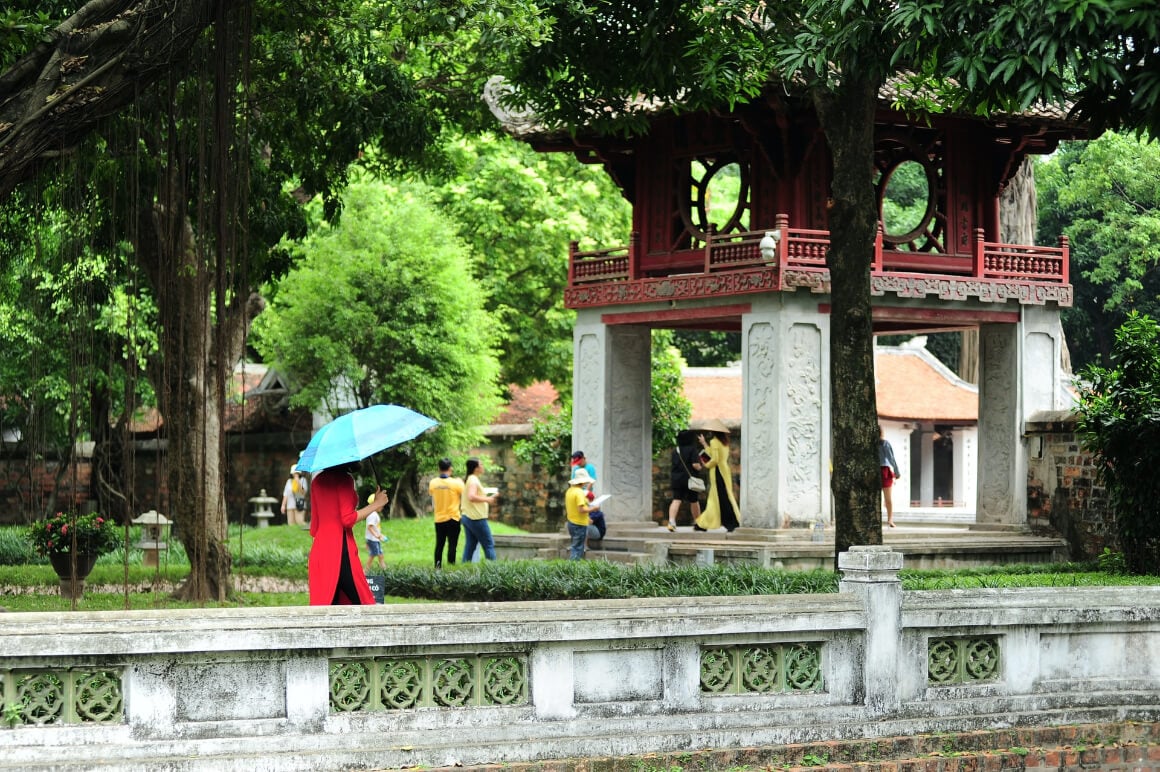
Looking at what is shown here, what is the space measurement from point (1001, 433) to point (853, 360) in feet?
33.5

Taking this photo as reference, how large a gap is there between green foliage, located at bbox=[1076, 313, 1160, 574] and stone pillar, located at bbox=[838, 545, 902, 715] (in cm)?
891

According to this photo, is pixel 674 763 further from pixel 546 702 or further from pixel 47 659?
pixel 47 659

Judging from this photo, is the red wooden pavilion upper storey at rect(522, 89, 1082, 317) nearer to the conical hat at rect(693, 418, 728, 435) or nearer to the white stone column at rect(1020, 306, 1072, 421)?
the white stone column at rect(1020, 306, 1072, 421)

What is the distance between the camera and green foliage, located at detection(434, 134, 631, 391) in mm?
32031

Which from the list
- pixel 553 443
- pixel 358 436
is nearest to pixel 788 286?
pixel 553 443

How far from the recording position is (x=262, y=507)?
34.5 meters

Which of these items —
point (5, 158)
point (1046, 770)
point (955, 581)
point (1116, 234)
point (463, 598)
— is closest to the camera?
point (1046, 770)

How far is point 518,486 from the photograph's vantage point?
3178cm

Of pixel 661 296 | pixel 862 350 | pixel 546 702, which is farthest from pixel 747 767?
pixel 661 296

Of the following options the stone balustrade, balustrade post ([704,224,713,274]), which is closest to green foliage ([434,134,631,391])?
balustrade post ([704,224,713,274])

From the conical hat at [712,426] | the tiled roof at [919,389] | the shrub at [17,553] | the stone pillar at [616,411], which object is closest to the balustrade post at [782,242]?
the conical hat at [712,426]

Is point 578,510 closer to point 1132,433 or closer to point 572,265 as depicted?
point 572,265

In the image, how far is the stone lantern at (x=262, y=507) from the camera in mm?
33184

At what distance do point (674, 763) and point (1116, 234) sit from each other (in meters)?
25.6
